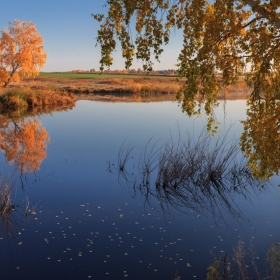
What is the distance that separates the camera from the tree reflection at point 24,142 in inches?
516

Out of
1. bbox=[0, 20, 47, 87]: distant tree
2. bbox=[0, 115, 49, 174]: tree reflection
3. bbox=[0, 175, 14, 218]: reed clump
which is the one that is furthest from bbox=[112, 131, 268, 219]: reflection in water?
bbox=[0, 20, 47, 87]: distant tree

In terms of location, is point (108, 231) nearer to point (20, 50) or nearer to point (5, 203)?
point (5, 203)

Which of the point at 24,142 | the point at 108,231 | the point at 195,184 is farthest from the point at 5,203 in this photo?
the point at 24,142

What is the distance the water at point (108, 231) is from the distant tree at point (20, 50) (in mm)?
27098

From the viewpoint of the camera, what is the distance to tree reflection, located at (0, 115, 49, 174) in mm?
13109

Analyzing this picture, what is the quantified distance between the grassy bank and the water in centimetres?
1713

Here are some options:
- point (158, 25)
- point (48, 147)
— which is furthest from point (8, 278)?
point (48, 147)

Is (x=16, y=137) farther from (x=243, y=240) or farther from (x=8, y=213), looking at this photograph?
(x=243, y=240)

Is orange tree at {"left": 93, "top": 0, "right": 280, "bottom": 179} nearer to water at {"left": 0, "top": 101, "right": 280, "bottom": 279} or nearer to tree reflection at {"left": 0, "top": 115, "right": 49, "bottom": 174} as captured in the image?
water at {"left": 0, "top": 101, "right": 280, "bottom": 279}

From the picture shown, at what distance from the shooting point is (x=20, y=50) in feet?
123

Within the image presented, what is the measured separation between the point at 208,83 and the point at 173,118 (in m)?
19.3

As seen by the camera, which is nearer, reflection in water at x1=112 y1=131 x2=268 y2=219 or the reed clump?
the reed clump

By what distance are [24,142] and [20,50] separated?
23132mm

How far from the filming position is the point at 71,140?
1792cm
